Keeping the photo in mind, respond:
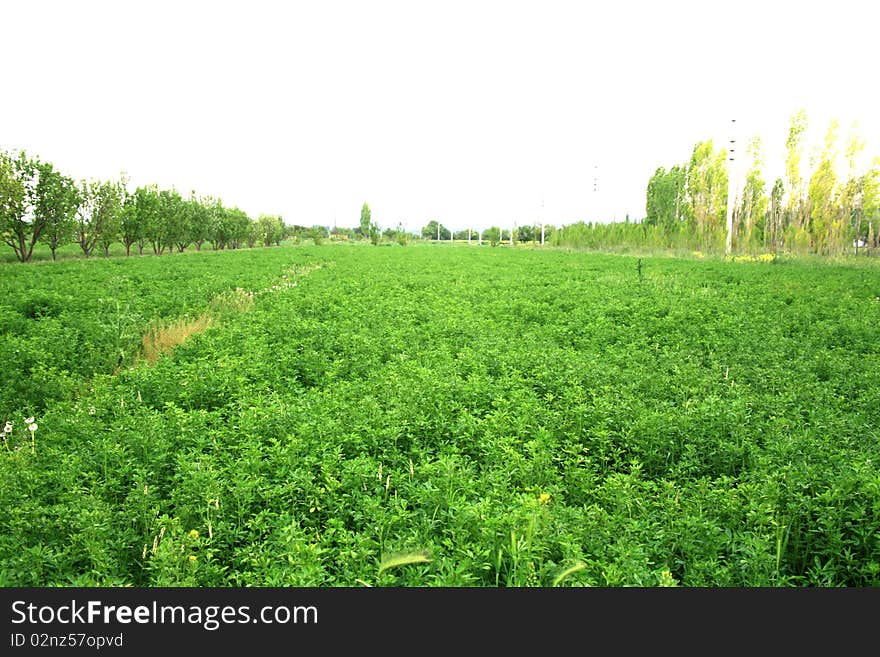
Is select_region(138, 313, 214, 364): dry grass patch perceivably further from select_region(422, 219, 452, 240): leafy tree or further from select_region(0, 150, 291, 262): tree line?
select_region(422, 219, 452, 240): leafy tree

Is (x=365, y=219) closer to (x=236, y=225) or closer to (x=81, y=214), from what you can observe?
(x=236, y=225)

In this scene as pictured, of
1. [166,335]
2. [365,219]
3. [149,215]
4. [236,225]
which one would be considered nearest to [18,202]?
[149,215]

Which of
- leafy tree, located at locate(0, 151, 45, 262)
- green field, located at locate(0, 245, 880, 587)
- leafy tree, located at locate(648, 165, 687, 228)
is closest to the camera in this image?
green field, located at locate(0, 245, 880, 587)

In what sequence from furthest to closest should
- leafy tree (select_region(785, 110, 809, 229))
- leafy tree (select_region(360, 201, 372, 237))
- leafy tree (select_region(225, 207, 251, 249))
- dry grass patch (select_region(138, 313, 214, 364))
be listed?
leafy tree (select_region(360, 201, 372, 237)), leafy tree (select_region(225, 207, 251, 249)), leafy tree (select_region(785, 110, 809, 229)), dry grass patch (select_region(138, 313, 214, 364))

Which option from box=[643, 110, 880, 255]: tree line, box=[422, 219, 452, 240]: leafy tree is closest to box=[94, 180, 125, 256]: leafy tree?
box=[643, 110, 880, 255]: tree line

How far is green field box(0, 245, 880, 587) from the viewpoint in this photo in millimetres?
3242

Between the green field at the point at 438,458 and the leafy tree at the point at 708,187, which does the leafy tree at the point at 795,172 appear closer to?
the leafy tree at the point at 708,187

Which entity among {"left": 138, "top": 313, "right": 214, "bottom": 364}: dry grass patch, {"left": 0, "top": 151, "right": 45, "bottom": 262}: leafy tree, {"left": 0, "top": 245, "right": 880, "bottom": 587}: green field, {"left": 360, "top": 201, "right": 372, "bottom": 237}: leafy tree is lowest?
{"left": 0, "top": 245, "right": 880, "bottom": 587}: green field

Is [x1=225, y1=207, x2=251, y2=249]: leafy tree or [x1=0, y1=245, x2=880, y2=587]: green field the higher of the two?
[x1=225, y1=207, x2=251, y2=249]: leafy tree

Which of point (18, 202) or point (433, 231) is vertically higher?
point (433, 231)

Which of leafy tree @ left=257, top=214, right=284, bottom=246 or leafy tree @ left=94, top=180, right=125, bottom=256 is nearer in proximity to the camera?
leafy tree @ left=94, top=180, right=125, bottom=256

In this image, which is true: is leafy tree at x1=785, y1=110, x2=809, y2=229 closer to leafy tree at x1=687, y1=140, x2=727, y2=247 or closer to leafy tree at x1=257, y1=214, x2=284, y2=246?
leafy tree at x1=687, y1=140, x2=727, y2=247

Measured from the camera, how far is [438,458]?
469 centimetres

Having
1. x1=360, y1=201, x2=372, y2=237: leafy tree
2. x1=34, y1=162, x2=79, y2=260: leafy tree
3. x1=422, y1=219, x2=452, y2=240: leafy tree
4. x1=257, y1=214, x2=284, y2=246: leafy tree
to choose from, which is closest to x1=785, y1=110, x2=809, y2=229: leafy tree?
x1=34, y1=162, x2=79, y2=260: leafy tree
